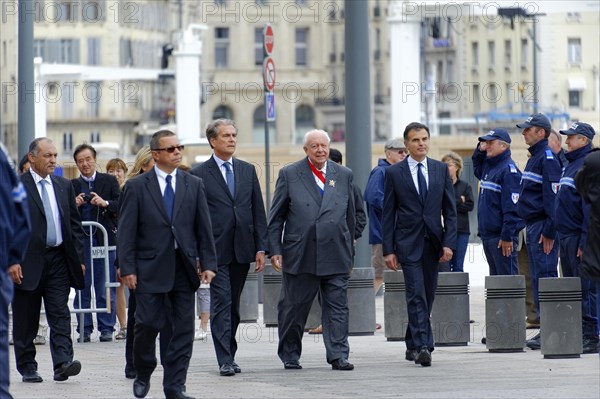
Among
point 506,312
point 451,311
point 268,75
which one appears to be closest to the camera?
point 506,312

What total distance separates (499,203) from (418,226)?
2123mm

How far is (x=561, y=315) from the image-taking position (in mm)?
16109

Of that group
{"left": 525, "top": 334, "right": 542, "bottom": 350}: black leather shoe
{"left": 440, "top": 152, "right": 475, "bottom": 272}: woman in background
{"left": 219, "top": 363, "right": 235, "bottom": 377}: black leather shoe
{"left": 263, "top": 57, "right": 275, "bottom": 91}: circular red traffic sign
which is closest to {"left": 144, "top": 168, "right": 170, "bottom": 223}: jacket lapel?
{"left": 219, "top": 363, "right": 235, "bottom": 377}: black leather shoe

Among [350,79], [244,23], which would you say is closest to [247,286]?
[350,79]

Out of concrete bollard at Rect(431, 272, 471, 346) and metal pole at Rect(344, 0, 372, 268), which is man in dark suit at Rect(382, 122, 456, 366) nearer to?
concrete bollard at Rect(431, 272, 471, 346)

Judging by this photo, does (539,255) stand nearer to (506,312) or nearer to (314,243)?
(506,312)

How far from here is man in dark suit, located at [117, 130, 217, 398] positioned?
13414mm

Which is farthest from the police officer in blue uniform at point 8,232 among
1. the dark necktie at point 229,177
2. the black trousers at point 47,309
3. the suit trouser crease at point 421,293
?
the suit trouser crease at point 421,293

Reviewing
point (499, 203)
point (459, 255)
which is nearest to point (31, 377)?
point (499, 203)

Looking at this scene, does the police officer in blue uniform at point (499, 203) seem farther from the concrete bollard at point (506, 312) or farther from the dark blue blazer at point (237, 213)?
the dark blue blazer at point (237, 213)

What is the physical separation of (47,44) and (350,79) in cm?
10648

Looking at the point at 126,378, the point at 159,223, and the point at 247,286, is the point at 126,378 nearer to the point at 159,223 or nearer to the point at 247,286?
the point at 159,223

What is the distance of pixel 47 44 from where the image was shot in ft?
415

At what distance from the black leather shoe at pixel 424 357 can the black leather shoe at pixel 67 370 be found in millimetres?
2830
